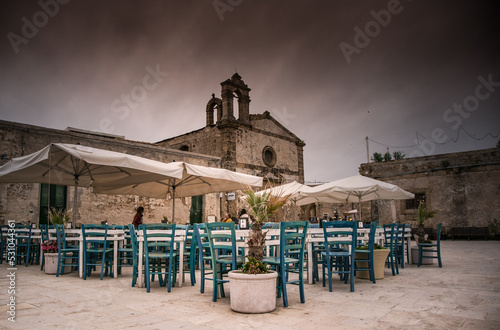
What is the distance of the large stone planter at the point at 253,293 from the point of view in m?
3.62

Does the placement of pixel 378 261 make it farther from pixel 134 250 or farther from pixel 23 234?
pixel 23 234

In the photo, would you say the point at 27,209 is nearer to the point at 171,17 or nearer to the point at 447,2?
the point at 171,17

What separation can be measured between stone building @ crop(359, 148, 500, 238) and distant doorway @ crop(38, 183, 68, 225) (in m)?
16.7

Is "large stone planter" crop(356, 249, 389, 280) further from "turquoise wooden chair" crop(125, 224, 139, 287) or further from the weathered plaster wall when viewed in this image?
the weathered plaster wall

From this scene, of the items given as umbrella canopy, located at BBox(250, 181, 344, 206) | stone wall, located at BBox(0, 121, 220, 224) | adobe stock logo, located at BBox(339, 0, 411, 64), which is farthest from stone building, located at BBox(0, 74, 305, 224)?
adobe stock logo, located at BBox(339, 0, 411, 64)

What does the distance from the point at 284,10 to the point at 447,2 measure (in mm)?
4492

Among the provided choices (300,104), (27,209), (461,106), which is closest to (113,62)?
(27,209)

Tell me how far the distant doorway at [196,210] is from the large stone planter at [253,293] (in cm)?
1297

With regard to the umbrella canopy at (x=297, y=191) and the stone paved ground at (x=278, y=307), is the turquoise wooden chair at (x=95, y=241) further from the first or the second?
the umbrella canopy at (x=297, y=191)

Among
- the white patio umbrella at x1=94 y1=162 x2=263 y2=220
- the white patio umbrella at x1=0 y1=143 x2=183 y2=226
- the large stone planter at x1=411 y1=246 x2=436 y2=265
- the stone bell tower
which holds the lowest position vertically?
the large stone planter at x1=411 y1=246 x2=436 y2=265

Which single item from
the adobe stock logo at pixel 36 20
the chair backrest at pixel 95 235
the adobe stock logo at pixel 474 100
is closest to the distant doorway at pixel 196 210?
the chair backrest at pixel 95 235

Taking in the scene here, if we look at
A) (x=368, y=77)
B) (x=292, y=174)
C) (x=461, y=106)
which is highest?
(x=368, y=77)

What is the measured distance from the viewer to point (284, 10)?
10352mm

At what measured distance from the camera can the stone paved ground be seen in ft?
10.5
